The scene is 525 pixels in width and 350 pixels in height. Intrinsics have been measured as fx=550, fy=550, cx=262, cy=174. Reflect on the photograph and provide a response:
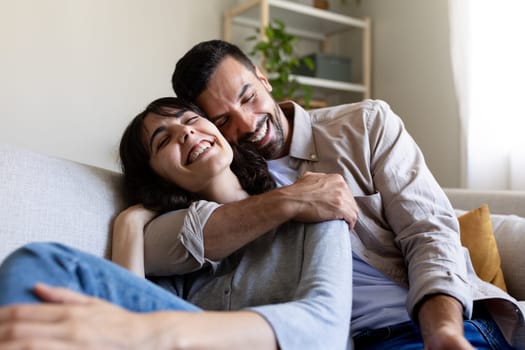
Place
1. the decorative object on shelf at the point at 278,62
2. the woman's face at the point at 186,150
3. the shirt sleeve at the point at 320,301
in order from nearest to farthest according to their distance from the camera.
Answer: the shirt sleeve at the point at 320,301, the woman's face at the point at 186,150, the decorative object on shelf at the point at 278,62

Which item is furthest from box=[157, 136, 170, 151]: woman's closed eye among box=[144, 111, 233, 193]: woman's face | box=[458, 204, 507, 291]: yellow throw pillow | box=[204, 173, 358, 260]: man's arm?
box=[458, 204, 507, 291]: yellow throw pillow

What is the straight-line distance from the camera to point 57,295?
627 millimetres

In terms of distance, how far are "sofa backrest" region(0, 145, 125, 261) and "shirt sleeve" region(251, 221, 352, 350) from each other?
433 mm

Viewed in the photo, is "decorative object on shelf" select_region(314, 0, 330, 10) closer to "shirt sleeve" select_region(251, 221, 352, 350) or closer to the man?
the man

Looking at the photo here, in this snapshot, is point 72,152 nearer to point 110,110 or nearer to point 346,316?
point 110,110

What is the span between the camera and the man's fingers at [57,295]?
0.62 metres

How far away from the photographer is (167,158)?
3.98 feet

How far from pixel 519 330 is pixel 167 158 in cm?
81

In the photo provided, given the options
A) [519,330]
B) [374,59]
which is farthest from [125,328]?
A: [374,59]

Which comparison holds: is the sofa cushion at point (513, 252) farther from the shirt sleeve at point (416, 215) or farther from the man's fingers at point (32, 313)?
the man's fingers at point (32, 313)

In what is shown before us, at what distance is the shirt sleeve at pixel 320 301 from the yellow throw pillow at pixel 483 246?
2.03 feet

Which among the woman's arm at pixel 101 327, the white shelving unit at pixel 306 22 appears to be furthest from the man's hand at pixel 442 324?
the white shelving unit at pixel 306 22

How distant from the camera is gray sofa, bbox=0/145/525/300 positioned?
1.01m

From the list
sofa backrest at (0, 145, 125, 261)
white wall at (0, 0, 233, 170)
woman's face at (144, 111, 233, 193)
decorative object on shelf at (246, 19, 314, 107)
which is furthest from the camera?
decorative object on shelf at (246, 19, 314, 107)
